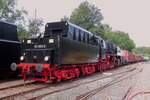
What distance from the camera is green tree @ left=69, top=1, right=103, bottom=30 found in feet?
204

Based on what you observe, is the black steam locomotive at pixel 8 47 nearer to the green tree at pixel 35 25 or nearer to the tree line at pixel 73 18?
the tree line at pixel 73 18

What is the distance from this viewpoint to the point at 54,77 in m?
13.3

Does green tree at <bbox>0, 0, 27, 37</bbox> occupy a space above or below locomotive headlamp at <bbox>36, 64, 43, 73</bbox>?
above

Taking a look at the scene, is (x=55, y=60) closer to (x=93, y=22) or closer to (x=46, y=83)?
(x=46, y=83)

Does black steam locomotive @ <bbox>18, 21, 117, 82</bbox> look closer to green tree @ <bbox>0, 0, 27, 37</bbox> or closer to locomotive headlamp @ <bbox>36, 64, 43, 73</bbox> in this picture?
locomotive headlamp @ <bbox>36, 64, 43, 73</bbox>

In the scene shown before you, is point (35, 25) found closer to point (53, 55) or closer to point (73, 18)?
point (73, 18)

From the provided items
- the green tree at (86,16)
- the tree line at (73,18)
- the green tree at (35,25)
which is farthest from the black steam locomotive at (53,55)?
the green tree at (86,16)

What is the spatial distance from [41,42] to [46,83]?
2.05 meters

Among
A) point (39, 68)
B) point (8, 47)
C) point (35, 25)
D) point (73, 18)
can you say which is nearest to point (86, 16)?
point (73, 18)

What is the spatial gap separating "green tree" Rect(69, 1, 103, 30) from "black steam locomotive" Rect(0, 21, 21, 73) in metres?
46.1

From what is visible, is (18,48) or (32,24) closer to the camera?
(18,48)

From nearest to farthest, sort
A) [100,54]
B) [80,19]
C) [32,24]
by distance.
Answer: [100,54] < [32,24] < [80,19]

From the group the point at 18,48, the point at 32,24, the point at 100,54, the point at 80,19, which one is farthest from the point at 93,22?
the point at 18,48

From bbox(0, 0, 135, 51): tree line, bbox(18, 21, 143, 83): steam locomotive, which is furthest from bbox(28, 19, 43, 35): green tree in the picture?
bbox(18, 21, 143, 83): steam locomotive
